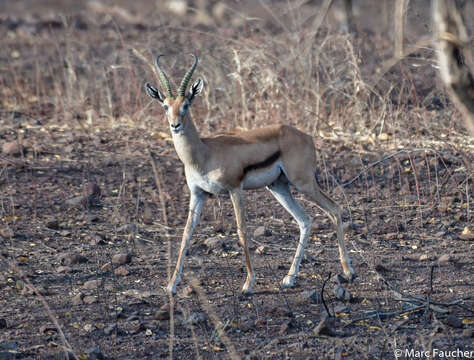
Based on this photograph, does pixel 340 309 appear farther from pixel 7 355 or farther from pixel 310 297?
pixel 7 355

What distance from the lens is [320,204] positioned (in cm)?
679

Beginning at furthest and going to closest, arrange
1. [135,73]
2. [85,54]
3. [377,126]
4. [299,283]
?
[85,54]
[135,73]
[377,126]
[299,283]

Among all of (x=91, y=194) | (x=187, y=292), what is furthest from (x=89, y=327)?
(x=91, y=194)

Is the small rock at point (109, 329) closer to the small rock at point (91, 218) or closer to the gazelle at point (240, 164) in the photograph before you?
the gazelle at point (240, 164)

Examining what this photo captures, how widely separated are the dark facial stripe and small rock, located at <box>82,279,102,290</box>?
4.81 feet

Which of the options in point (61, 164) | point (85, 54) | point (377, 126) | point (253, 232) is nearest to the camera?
point (253, 232)

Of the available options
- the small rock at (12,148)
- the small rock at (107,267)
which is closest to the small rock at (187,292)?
the small rock at (107,267)

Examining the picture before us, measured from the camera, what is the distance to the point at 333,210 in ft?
22.5

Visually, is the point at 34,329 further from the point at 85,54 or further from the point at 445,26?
the point at 85,54

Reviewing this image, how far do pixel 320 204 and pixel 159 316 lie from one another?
6.39ft

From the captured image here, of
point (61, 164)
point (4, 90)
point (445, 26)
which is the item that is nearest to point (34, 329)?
point (445, 26)

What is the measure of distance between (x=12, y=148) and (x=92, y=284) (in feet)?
12.5

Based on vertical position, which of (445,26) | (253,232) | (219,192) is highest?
(445,26)

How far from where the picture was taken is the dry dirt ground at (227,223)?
5250 mm
